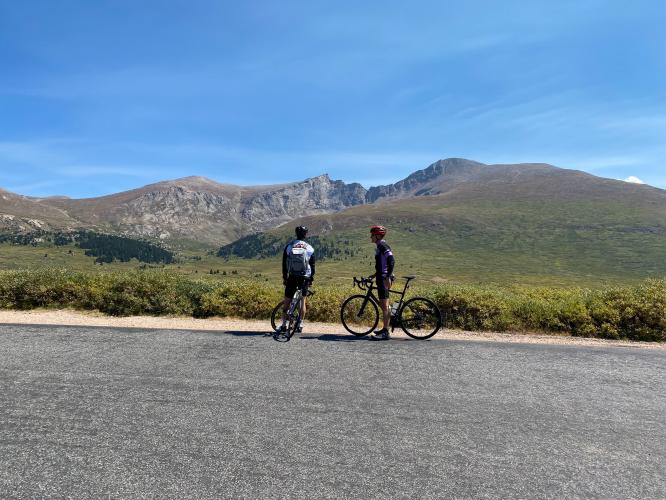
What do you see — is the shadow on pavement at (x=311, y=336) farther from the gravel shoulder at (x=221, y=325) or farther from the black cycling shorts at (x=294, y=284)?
the black cycling shorts at (x=294, y=284)

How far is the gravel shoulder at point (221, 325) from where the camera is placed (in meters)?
10.9

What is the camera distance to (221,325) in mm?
12055

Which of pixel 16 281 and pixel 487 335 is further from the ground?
pixel 16 281

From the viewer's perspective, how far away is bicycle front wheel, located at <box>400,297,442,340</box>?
10.8 meters

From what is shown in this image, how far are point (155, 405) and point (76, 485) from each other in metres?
1.80

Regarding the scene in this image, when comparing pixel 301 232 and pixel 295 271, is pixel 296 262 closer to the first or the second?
pixel 295 271

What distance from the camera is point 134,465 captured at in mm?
4500

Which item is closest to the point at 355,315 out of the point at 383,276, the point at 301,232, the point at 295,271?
the point at 383,276

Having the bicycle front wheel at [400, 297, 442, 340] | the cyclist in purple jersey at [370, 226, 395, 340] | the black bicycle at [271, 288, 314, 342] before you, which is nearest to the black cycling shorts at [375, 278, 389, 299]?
the cyclist in purple jersey at [370, 226, 395, 340]

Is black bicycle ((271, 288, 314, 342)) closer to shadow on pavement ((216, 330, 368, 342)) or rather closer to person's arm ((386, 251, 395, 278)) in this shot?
shadow on pavement ((216, 330, 368, 342))

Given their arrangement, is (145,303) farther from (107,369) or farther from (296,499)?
(296,499)

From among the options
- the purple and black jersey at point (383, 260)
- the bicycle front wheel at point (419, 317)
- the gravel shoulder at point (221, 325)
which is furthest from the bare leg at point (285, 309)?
the bicycle front wheel at point (419, 317)

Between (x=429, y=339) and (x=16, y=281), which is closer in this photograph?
(x=429, y=339)

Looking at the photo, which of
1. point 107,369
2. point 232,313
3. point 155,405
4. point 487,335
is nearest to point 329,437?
point 155,405
